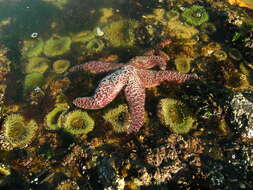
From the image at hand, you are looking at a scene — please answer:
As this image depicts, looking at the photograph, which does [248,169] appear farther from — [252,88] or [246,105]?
[252,88]

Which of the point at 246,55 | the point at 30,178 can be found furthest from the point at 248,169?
the point at 30,178

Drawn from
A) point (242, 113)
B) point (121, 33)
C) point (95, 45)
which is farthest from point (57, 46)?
point (242, 113)

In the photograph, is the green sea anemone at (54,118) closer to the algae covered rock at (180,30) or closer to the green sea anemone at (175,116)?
the green sea anemone at (175,116)

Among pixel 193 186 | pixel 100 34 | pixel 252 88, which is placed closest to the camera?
pixel 193 186

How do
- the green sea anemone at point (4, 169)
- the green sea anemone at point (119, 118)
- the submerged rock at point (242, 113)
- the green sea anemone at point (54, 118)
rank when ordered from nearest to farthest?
the green sea anemone at point (4, 169) → the submerged rock at point (242, 113) → the green sea anemone at point (119, 118) → the green sea anemone at point (54, 118)

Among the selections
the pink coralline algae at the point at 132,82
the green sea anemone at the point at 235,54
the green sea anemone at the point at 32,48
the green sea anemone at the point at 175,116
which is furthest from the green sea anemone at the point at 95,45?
the green sea anemone at the point at 235,54

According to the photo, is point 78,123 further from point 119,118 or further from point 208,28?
point 208,28
